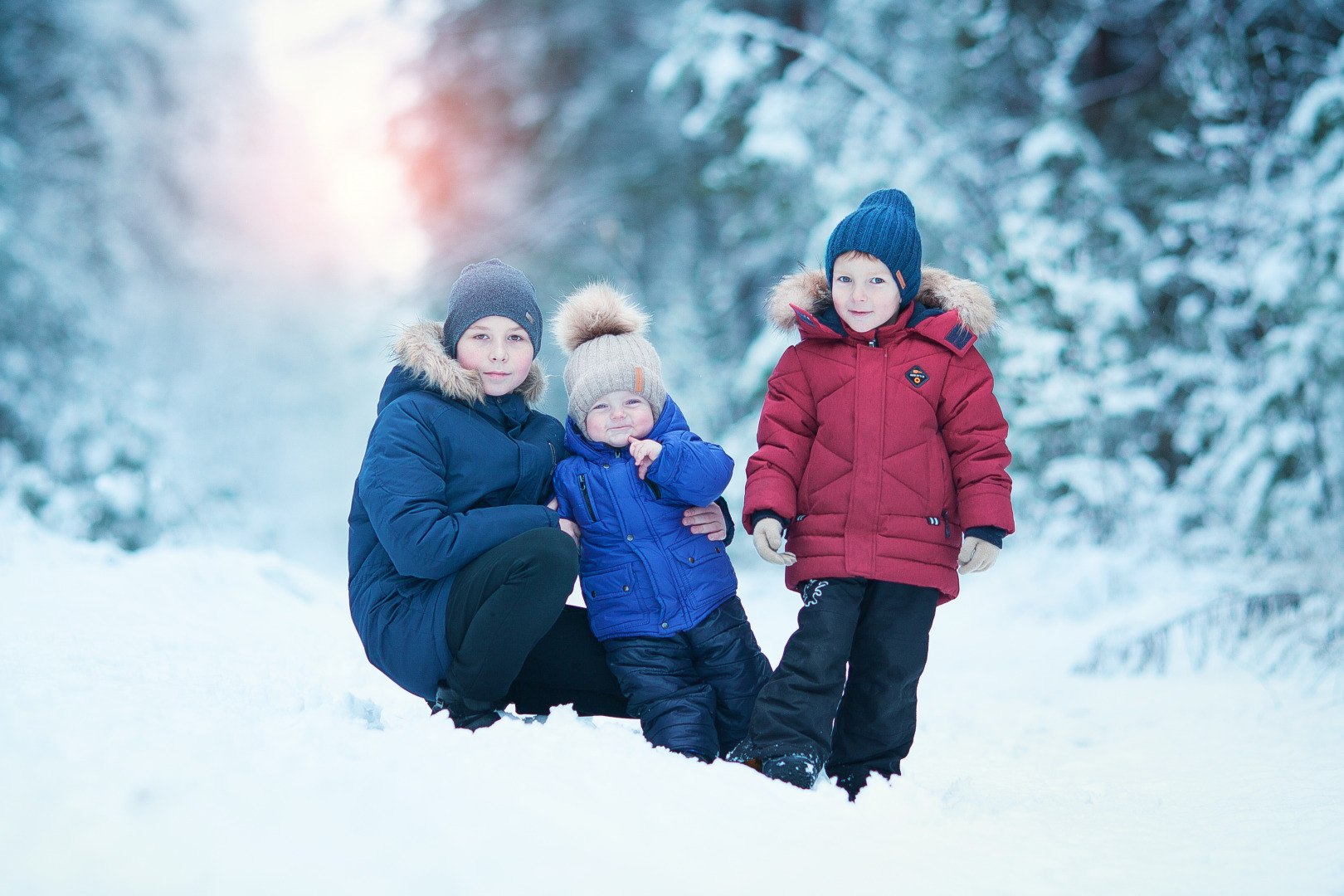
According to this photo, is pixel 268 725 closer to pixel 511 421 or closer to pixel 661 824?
pixel 661 824

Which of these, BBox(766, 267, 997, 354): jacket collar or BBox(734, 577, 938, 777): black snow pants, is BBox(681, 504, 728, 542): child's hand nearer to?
BBox(734, 577, 938, 777): black snow pants

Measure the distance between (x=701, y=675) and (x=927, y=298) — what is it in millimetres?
1133

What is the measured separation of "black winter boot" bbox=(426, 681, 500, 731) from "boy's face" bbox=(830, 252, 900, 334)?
1275 mm

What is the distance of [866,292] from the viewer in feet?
7.83

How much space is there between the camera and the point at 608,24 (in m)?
8.34

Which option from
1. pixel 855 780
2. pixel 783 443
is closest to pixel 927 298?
pixel 783 443

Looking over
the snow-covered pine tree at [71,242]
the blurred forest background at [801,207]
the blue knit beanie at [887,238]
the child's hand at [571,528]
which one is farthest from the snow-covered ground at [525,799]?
the snow-covered pine tree at [71,242]

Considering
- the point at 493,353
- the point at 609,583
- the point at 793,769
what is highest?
the point at 493,353

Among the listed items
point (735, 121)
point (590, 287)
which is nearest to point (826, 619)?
point (590, 287)

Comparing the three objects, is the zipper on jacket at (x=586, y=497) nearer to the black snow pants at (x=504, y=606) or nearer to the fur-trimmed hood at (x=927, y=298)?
the black snow pants at (x=504, y=606)

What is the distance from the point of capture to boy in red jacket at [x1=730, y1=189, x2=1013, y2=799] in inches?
88.7

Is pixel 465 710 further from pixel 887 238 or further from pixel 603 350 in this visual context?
pixel 887 238

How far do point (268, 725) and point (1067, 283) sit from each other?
17.5 feet

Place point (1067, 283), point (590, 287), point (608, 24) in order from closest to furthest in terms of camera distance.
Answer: point (590, 287), point (1067, 283), point (608, 24)
